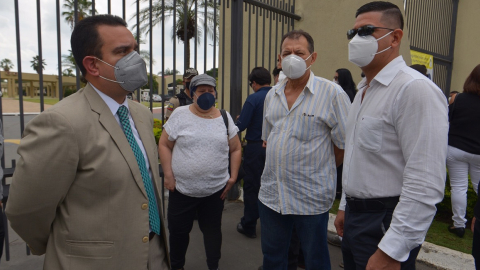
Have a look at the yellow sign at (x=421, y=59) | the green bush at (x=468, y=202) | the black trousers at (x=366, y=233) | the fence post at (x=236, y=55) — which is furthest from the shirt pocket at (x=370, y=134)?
the yellow sign at (x=421, y=59)

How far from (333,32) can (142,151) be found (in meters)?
6.18

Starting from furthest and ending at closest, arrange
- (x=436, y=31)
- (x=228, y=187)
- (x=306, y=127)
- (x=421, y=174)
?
(x=436, y=31), (x=228, y=187), (x=306, y=127), (x=421, y=174)

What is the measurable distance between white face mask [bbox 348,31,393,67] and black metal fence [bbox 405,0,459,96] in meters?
7.62

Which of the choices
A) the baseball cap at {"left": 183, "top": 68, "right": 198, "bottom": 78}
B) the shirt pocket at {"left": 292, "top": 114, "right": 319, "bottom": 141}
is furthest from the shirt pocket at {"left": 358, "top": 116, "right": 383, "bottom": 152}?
the baseball cap at {"left": 183, "top": 68, "right": 198, "bottom": 78}

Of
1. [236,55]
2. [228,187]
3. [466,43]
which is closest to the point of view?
[228,187]

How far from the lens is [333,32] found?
692cm

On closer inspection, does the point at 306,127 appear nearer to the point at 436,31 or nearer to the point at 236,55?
the point at 236,55

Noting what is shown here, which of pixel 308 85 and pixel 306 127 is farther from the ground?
pixel 308 85

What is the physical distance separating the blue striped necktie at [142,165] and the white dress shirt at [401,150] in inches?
40.8

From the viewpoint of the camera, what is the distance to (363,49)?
1.63 meters

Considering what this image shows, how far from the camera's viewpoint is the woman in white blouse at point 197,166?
2785 millimetres

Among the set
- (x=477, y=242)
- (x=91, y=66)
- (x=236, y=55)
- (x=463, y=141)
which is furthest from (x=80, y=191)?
(x=463, y=141)

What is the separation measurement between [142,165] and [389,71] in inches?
51.5

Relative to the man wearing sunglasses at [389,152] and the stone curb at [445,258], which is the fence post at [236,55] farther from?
the man wearing sunglasses at [389,152]
